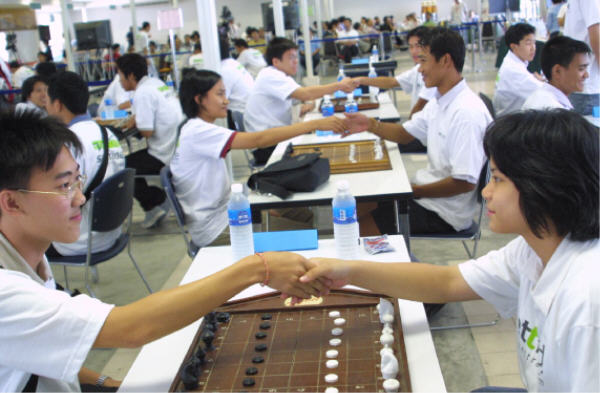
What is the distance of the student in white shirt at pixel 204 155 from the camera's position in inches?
121

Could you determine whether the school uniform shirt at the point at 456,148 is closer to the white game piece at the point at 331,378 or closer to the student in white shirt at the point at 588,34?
the student in white shirt at the point at 588,34

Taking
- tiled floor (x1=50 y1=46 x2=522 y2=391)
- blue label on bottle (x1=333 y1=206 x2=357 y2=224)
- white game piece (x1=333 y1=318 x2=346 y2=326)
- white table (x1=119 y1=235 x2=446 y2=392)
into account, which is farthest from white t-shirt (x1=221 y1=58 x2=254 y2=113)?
white game piece (x1=333 y1=318 x2=346 y2=326)

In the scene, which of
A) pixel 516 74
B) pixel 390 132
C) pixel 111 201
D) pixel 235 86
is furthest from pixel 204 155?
pixel 235 86

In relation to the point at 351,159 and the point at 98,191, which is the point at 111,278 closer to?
the point at 98,191

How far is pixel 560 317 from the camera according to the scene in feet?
3.48

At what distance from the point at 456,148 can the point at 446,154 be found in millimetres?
154

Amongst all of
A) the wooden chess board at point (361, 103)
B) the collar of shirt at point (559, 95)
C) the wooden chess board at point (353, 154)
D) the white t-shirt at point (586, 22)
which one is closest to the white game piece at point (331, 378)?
the wooden chess board at point (353, 154)

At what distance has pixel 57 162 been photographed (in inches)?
54.1

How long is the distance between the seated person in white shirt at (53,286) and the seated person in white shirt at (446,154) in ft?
4.89

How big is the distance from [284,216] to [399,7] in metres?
21.3

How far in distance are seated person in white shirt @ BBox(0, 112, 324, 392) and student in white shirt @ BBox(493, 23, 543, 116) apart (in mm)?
3737

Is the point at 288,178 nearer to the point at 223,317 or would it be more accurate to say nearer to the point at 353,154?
the point at 353,154

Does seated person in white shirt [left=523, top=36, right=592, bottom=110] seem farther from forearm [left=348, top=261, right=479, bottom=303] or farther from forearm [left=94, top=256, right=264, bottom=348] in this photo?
forearm [left=94, top=256, right=264, bottom=348]

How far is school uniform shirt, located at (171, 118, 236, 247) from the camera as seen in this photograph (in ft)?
10.1
